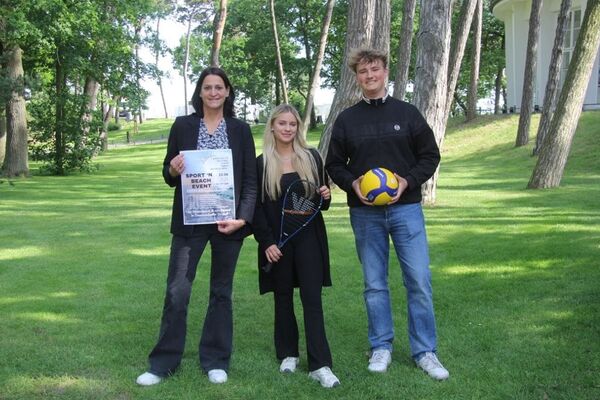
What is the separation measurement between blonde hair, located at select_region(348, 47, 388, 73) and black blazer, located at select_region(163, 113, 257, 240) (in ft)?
2.94

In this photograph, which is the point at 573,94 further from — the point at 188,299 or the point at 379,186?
the point at 188,299

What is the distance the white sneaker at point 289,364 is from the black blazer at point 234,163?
979 mm

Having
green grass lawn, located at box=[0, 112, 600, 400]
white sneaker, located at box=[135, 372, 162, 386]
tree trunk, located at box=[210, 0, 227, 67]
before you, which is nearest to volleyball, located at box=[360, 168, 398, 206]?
green grass lawn, located at box=[0, 112, 600, 400]

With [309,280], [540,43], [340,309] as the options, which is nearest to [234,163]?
[309,280]

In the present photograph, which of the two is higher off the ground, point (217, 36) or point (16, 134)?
point (217, 36)

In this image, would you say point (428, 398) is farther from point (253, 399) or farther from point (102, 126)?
point (102, 126)

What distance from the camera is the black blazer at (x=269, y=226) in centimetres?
460

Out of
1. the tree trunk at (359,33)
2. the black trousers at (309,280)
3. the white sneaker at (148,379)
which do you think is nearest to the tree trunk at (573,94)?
the tree trunk at (359,33)

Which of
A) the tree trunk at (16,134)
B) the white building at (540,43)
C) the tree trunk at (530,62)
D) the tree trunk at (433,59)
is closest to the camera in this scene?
the tree trunk at (433,59)

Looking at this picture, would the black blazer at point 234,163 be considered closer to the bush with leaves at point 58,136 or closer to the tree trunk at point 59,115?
the tree trunk at point 59,115

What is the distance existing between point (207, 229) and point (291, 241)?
58 centimetres

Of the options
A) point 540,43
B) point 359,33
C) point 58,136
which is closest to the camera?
point 359,33

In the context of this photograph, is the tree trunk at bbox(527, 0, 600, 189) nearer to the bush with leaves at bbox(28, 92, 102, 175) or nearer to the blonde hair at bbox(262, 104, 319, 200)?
the blonde hair at bbox(262, 104, 319, 200)

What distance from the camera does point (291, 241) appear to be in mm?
4590
